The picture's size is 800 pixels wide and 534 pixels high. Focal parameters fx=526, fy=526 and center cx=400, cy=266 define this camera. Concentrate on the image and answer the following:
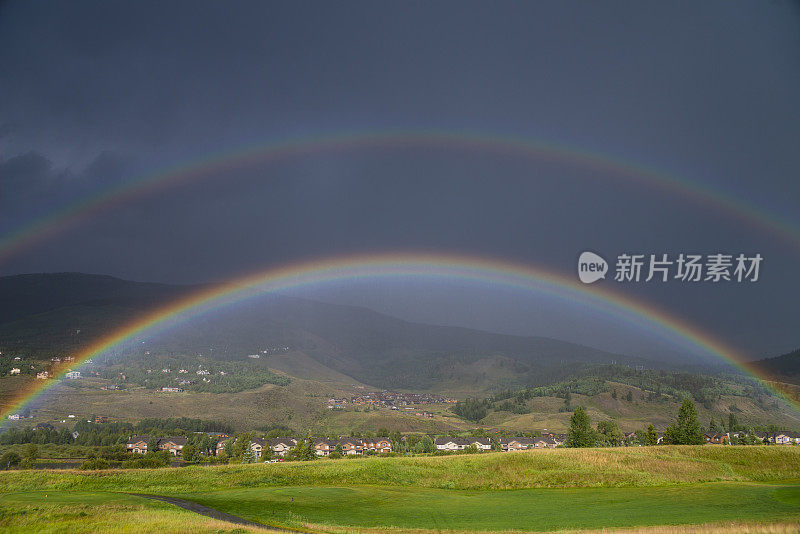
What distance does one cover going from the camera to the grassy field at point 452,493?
28.6 m

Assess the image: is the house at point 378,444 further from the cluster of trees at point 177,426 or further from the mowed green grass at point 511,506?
the mowed green grass at point 511,506

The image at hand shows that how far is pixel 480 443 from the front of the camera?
504 feet

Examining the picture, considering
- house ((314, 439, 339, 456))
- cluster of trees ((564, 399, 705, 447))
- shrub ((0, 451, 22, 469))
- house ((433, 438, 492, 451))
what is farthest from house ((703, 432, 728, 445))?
shrub ((0, 451, 22, 469))

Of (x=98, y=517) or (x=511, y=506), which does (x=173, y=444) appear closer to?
(x=98, y=517)

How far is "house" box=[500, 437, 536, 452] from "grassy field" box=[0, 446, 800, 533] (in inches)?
3582

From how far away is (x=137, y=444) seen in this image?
143 metres

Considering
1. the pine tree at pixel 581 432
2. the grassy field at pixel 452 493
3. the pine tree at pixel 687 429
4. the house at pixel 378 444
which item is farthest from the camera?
the house at pixel 378 444

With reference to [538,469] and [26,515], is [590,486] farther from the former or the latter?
[26,515]

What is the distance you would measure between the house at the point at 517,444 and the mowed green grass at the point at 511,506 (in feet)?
352

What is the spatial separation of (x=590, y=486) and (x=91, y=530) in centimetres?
3877

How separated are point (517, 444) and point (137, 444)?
104419mm

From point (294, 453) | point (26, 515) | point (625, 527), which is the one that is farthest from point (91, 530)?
point (294, 453)

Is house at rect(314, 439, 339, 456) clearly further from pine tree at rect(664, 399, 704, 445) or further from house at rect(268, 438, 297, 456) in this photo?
pine tree at rect(664, 399, 704, 445)

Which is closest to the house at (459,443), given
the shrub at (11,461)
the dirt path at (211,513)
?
the shrub at (11,461)
